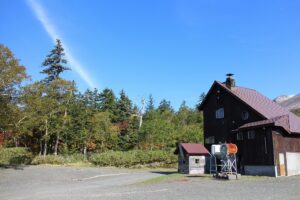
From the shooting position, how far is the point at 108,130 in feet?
208

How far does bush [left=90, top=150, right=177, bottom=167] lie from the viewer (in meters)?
51.0

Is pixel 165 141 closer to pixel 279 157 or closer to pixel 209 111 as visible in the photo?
pixel 209 111

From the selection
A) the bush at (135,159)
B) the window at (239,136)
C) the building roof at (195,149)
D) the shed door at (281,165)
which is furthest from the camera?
the bush at (135,159)

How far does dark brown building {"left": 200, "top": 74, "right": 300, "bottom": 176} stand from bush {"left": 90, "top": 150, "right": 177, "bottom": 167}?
11.6 metres

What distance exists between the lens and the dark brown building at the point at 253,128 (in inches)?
1262

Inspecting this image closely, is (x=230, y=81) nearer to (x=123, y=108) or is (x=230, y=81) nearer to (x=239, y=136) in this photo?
(x=239, y=136)

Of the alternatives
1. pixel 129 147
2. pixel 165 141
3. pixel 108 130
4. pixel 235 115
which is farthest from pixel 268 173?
pixel 129 147

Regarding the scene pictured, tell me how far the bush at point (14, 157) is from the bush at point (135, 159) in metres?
9.11

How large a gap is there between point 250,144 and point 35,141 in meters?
42.6

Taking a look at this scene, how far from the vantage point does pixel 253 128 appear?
33531 millimetres

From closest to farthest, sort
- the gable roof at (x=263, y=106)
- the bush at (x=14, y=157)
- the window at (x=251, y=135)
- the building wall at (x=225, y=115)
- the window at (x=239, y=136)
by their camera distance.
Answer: the gable roof at (x=263, y=106) → the window at (x=251, y=135) → the window at (x=239, y=136) → the building wall at (x=225, y=115) → the bush at (x=14, y=157)

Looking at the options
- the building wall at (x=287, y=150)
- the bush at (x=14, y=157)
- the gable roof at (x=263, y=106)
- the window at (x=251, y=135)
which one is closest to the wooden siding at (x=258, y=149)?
the window at (x=251, y=135)

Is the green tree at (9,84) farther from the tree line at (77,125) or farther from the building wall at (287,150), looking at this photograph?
the building wall at (287,150)

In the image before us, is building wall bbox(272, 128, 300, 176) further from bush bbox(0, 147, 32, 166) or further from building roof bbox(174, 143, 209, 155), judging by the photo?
bush bbox(0, 147, 32, 166)
